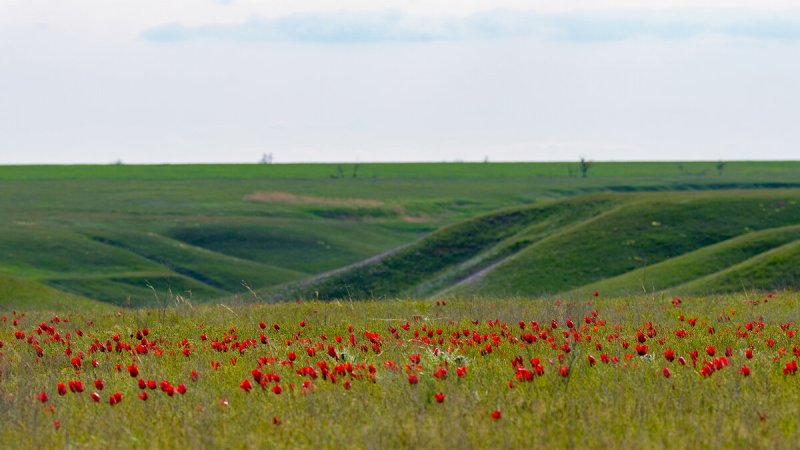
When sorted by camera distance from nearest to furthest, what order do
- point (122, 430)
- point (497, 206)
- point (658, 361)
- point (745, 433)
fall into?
point (745, 433)
point (122, 430)
point (658, 361)
point (497, 206)

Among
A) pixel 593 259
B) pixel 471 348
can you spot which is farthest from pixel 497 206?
pixel 471 348

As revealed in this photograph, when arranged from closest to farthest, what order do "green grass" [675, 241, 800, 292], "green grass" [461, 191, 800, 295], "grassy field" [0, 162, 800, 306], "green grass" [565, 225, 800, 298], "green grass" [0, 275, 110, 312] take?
"green grass" [675, 241, 800, 292], "green grass" [565, 225, 800, 298], "green grass" [0, 275, 110, 312], "green grass" [461, 191, 800, 295], "grassy field" [0, 162, 800, 306]

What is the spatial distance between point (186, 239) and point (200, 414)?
3954 inches

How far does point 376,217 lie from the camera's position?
139375mm

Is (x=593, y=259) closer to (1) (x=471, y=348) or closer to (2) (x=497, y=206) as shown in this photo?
(1) (x=471, y=348)

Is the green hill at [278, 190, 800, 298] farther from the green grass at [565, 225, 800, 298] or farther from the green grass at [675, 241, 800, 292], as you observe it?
the green grass at [675, 241, 800, 292]

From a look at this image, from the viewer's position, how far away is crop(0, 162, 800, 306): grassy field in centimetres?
6506

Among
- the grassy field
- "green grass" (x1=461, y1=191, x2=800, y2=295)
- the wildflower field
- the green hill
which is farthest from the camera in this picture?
the grassy field

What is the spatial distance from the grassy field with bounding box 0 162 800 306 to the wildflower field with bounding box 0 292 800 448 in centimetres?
2449

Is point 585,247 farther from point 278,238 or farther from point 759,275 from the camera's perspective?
point 278,238

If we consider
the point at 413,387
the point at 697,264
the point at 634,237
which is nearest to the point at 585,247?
the point at 634,237

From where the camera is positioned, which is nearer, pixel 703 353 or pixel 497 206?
pixel 703 353

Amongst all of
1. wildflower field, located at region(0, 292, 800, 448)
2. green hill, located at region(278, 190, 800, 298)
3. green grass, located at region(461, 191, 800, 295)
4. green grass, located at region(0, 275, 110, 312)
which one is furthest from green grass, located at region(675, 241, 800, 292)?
green grass, located at region(0, 275, 110, 312)

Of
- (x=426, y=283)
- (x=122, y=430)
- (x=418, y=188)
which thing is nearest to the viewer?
(x=122, y=430)
